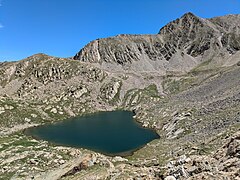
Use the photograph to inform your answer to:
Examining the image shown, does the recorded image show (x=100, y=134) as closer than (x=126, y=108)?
Yes

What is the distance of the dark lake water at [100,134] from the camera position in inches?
3140

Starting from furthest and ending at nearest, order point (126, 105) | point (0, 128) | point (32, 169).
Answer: point (126, 105)
point (0, 128)
point (32, 169)

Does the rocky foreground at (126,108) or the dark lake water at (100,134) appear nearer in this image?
the rocky foreground at (126,108)

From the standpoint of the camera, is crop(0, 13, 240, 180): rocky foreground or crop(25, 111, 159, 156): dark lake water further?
crop(25, 111, 159, 156): dark lake water

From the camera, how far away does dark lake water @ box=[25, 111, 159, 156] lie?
79.7m

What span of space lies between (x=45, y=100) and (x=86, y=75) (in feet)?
143

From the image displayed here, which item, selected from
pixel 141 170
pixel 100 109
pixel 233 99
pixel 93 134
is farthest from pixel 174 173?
pixel 100 109

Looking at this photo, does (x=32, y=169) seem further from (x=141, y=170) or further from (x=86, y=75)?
(x=86, y=75)

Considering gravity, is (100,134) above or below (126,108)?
below

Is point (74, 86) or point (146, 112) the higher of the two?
point (74, 86)

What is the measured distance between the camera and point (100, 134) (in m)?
97.8

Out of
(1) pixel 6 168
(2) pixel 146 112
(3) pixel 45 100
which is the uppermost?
(3) pixel 45 100

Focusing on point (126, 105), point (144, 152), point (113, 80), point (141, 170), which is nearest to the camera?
point (141, 170)

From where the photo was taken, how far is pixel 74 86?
178 meters
